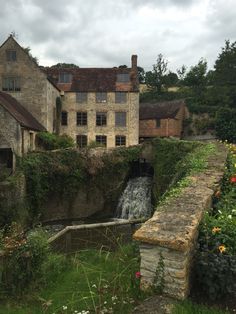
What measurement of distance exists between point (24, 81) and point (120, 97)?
35.5 ft

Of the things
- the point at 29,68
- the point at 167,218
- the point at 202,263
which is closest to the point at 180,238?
the point at 202,263

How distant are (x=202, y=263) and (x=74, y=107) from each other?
37031 mm

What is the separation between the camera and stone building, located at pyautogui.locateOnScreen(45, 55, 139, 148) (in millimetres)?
40688

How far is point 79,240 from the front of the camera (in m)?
10.0

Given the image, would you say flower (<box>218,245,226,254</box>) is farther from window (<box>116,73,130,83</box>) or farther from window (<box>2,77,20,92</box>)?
window (<box>116,73,130,83</box>)

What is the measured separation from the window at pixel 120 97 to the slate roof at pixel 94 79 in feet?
2.05

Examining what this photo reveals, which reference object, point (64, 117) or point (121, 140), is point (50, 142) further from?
point (121, 140)

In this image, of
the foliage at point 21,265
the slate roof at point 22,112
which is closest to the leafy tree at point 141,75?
the slate roof at point 22,112

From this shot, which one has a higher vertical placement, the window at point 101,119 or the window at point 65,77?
the window at point 65,77

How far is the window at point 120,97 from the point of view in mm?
40531

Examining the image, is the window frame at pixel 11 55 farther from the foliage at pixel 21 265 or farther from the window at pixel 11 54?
the foliage at pixel 21 265

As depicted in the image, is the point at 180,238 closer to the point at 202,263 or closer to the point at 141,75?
the point at 202,263

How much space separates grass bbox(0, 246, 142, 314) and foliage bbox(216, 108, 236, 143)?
1577 inches

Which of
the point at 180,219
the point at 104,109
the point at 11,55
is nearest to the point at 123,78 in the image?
the point at 104,109
